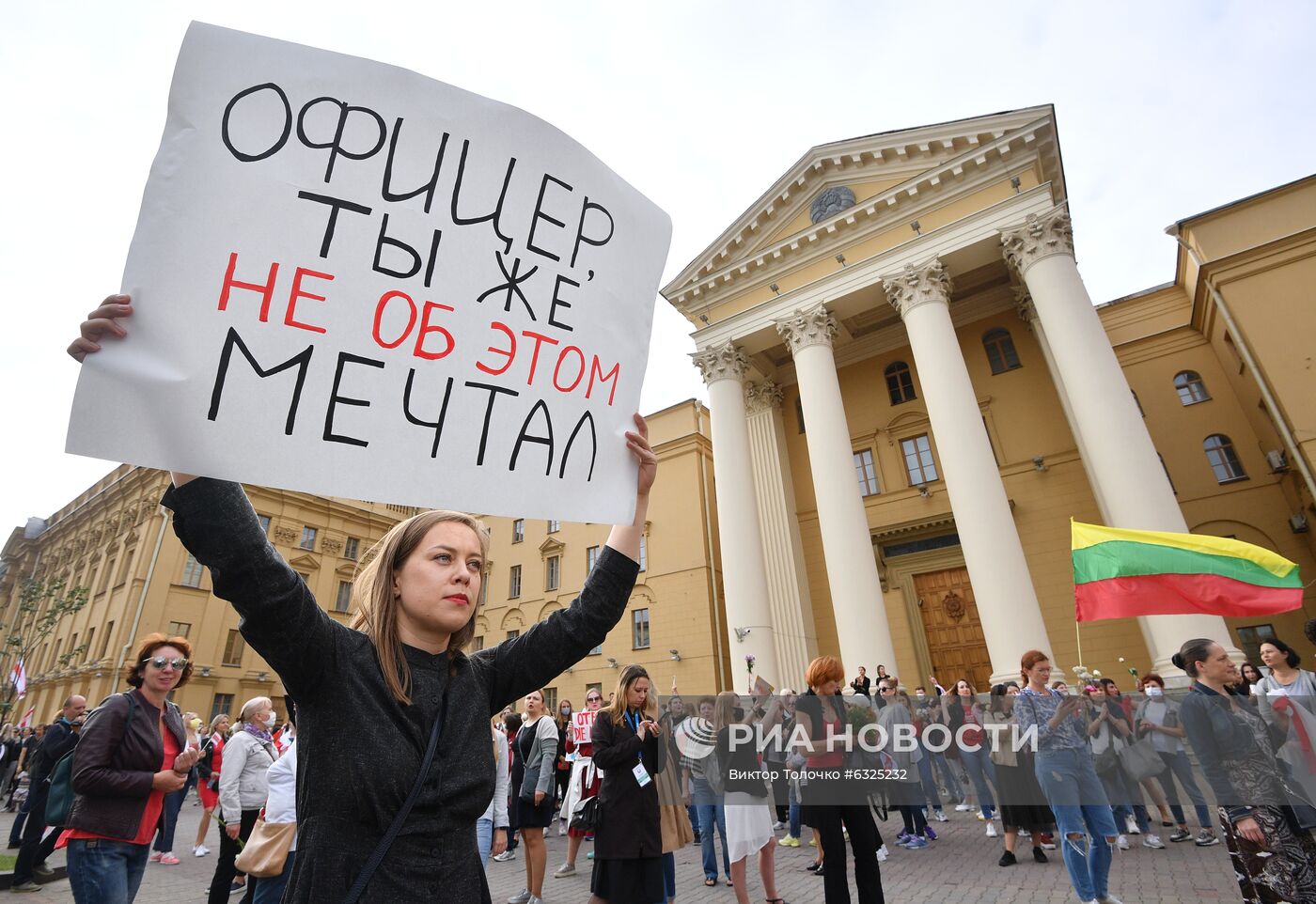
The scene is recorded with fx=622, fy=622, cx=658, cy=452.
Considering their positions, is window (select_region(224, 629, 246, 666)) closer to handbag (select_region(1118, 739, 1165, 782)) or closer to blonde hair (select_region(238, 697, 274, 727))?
blonde hair (select_region(238, 697, 274, 727))

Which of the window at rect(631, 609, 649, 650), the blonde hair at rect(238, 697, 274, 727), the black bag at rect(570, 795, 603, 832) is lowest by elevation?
the black bag at rect(570, 795, 603, 832)

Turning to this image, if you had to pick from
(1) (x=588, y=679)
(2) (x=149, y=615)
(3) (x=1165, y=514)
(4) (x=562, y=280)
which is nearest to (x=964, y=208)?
(3) (x=1165, y=514)

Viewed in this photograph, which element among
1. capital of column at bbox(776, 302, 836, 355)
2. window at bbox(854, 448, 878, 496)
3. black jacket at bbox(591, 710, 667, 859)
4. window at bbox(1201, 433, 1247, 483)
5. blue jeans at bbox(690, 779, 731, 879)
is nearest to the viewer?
black jacket at bbox(591, 710, 667, 859)

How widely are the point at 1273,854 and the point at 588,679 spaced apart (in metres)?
24.4

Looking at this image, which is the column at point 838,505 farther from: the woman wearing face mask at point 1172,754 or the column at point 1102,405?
the woman wearing face mask at point 1172,754

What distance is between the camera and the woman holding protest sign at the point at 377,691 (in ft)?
4.22

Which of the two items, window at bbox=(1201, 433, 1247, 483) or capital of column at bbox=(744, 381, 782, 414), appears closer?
window at bbox=(1201, 433, 1247, 483)

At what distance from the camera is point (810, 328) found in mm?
18969

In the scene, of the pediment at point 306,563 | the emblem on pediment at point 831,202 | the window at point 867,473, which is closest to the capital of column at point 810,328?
the emblem on pediment at point 831,202

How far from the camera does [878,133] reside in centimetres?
1938

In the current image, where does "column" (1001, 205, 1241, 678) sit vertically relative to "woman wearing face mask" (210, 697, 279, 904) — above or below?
above

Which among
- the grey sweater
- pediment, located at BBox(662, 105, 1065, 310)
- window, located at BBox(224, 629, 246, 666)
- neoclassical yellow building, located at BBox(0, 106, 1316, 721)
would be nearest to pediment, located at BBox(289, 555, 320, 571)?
window, located at BBox(224, 629, 246, 666)

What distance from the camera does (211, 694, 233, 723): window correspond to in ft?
96.2

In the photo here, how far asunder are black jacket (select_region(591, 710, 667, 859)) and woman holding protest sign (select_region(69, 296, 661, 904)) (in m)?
3.45
